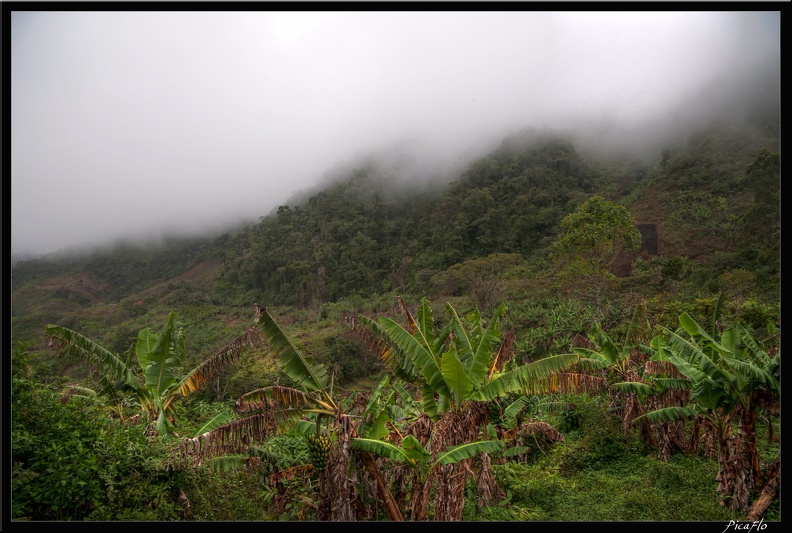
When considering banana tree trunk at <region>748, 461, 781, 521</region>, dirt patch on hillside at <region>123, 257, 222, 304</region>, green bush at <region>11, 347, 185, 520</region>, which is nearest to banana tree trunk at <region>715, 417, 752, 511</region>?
banana tree trunk at <region>748, 461, 781, 521</region>

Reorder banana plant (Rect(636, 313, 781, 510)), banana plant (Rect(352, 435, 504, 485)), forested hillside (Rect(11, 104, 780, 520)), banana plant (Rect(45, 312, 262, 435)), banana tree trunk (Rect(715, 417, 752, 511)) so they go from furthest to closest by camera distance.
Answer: banana plant (Rect(45, 312, 262, 435)) < banana tree trunk (Rect(715, 417, 752, 511)) < banana plant (Rect(636, 313, 781, 510)) < forested hillside (Rect(11, 104, 780, 520)) < banana plant (Rect(352, 435, 504, 485))

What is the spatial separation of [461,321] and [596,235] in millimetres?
13276

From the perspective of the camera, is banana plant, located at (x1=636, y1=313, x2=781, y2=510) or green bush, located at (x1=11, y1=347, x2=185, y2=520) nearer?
green bush, located at (x1=11, y1=347, x2=185, y2=520)

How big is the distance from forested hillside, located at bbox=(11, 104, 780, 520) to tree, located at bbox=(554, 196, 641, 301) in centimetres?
10

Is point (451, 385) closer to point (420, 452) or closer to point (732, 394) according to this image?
point (420, 452)

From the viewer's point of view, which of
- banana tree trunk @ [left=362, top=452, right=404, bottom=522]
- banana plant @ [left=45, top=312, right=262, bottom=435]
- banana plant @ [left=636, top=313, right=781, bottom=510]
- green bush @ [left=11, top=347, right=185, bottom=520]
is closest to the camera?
green bush @ [left=11, top=347, right=185, bottom=520]

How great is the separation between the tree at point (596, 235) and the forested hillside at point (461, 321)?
96 mm

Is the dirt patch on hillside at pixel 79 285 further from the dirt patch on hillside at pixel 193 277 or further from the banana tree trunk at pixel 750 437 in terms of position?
the banana tree trunk at pixel 750 437

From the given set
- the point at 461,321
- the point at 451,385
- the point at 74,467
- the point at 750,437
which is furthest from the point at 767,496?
the point at 74,467

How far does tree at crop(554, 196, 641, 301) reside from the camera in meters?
20.4

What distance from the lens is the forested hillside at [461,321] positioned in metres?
5.85

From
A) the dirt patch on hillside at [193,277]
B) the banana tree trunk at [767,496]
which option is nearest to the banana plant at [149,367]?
the banana tree trunk at [767,496]

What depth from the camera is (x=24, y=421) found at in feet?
17.7

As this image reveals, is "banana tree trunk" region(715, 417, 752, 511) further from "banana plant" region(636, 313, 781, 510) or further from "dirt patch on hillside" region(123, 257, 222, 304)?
"dirt patch on hillside" region(123, 257, 222, 304)
